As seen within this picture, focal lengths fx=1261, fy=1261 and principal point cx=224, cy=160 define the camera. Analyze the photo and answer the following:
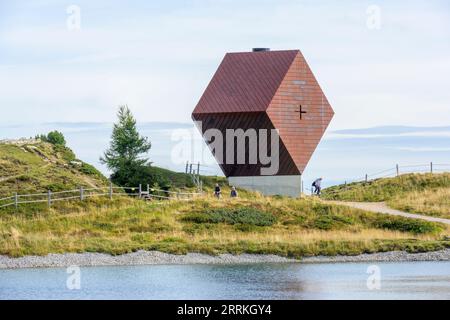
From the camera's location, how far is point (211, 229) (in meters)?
63.3

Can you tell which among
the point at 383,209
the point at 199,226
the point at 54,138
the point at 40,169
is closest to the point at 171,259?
the point at 199,226

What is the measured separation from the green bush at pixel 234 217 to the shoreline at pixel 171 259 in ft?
22.5

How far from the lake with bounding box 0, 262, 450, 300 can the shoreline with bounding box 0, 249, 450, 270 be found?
1.21m

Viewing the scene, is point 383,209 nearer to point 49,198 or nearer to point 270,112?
point 270,112

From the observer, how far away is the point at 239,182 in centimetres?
8025

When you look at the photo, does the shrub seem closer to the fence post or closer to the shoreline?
the fence post

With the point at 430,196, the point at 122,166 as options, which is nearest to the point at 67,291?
the point at 122,166

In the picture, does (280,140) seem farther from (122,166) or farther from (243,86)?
(122,166)

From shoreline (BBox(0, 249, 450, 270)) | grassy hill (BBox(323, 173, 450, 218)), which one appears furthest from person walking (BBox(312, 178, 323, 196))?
shoreline (BBox(0, 249, 450, 270))

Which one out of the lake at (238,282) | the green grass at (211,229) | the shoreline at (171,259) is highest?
the green grass at (211,229)

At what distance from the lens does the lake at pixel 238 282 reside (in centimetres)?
4459

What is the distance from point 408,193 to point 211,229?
20.5 m

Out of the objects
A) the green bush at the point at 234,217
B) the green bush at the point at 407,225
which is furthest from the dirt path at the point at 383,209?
the green bush at the point at 234,217

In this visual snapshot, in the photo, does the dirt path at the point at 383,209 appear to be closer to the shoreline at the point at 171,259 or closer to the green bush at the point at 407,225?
the green bush at the point at 407,225
